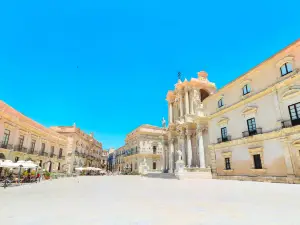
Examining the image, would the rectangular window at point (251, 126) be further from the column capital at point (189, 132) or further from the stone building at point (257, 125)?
the column capital at point (189, 132)

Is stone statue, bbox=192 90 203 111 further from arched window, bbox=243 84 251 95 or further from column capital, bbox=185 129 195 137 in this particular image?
arched window, bbox=243 84 251 95

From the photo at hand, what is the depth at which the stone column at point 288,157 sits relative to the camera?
1233 centimetres

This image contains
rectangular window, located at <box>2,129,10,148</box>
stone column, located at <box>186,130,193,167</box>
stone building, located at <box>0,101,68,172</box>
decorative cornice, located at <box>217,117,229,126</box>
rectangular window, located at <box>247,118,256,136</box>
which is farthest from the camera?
stone column, located at <box>186,130,193,167</box>

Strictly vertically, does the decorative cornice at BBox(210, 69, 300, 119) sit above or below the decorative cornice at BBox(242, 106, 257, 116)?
above

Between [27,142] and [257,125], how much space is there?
2668cm

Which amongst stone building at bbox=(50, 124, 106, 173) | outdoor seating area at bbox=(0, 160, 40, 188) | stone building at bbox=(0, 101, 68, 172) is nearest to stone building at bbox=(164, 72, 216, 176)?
outdoor seating area at bbox=(0, 160, 40, 188)

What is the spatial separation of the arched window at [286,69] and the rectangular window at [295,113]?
8.42 feet

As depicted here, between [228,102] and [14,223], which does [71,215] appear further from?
[228,102]

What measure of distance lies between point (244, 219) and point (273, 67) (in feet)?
47.8

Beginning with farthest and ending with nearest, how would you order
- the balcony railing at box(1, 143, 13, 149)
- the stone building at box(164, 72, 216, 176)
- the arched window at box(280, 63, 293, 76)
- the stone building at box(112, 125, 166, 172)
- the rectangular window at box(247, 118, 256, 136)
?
1. the stone building at box(112, 125, 166, 172)
2. the stone building at box(164, 72, 216, 176)
3. the balcony railing at box(1, 143, 13, 149)
4. the rectangular window at box(247, 118, 256, 136)
5. the arched window at box(280, 63, 293, 76)

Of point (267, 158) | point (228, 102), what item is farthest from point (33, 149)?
point (267, 158)

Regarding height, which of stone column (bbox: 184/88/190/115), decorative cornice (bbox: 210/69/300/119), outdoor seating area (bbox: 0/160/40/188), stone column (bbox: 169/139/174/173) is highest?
stone column (bbox: 184/88/190/115)

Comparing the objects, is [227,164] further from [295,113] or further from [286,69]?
[286,69]

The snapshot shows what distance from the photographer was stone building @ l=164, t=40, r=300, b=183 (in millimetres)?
12805
